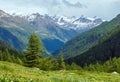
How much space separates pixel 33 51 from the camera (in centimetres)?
9212

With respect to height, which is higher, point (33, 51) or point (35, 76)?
point (33, 51)

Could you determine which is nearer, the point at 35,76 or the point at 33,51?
the point at 35,76

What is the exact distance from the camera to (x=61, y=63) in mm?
124625

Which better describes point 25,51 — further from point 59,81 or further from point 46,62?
point 59,81

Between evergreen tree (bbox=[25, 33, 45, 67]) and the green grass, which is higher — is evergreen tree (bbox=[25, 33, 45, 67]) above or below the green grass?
above

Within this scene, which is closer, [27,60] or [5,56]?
[27,60]

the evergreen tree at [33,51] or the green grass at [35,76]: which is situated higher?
the evergreen tree at [33,51]

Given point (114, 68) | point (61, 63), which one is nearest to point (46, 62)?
point (61, 63)

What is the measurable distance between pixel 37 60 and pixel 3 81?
80582 millimetres

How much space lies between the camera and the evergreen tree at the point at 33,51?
9094cm

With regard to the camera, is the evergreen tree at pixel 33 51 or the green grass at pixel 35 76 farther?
the evergreen tree at pixel 33 51

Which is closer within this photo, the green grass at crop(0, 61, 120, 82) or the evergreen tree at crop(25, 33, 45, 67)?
the green grass at crop(0, 61, 120, 82)

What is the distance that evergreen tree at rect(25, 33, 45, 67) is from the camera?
90938 millimetres

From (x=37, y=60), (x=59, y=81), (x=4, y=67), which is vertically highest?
(x=37, y=60)
